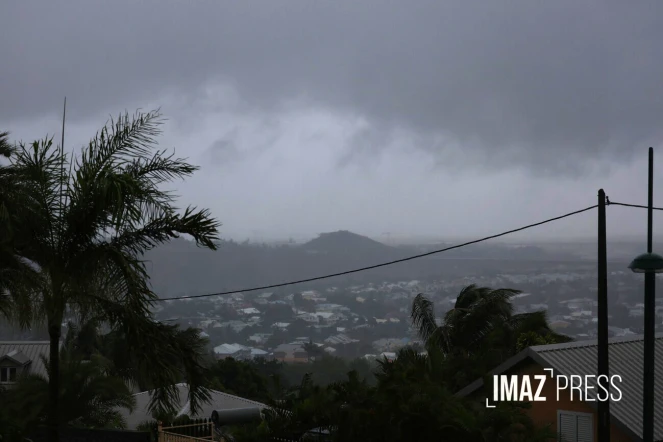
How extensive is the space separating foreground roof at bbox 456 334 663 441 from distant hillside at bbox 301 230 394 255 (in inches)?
5457

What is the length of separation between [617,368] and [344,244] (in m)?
148

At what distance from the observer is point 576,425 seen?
17469 mm

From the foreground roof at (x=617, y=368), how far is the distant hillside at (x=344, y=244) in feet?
455

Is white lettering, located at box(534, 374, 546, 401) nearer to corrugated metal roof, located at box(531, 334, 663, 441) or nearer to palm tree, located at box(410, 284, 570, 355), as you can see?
corrugated metal roof, located at box(531, 334, 663, 441)

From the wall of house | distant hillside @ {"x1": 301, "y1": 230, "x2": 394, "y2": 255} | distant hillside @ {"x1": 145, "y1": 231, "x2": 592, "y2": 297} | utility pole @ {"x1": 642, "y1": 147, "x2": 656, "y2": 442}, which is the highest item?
distant hillside @ {"x1": 301, "y1": 230, "x2": 394, "y2": 255}

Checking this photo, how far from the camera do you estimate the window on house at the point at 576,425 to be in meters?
17.2

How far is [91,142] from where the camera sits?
38.2 feet

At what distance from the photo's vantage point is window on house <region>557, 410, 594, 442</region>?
17172 mm

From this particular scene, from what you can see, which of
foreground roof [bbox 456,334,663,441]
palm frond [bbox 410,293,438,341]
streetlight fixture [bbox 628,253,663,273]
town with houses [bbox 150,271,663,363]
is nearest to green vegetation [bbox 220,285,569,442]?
streetlight fixture [bbox 628,253,663,273]

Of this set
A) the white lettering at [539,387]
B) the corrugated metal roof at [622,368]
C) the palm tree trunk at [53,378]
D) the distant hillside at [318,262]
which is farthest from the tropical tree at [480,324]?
the distant hillside at [318,262]

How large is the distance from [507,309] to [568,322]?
164ft

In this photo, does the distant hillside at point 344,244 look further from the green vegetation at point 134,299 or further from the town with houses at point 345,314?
the green vegetation at point 134,299

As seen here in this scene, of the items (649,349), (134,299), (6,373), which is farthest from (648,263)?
(6,373)

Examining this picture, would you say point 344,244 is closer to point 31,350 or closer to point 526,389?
point 31,350
